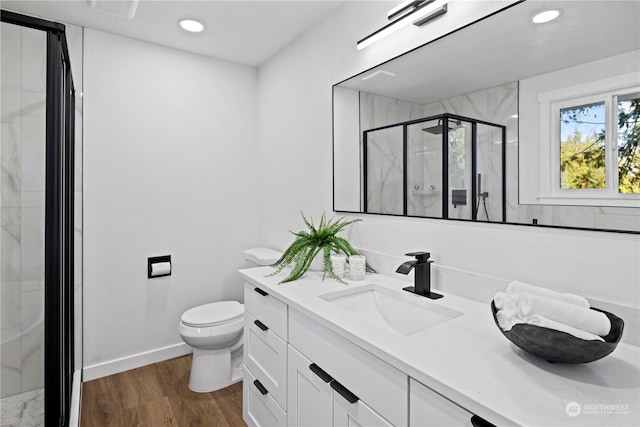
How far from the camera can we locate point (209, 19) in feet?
7.07

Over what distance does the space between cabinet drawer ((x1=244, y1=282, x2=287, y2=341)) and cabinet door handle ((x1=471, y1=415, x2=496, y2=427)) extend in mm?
843

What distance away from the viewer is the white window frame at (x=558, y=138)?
0.97 m

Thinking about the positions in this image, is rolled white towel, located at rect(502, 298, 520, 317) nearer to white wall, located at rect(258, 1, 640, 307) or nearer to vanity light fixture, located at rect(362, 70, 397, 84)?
white wall, located at rect(258, 1, 640, 307)

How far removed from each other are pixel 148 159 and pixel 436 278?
6.84 ft

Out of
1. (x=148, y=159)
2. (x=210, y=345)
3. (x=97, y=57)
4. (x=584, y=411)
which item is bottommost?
(x=210, y=345)

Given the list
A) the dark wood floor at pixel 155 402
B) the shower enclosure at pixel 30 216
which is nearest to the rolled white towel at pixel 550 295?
the shower enclosure at pixel 30 216

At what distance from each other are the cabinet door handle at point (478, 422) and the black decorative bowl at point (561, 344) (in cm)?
24

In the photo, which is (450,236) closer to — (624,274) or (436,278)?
(436,278)

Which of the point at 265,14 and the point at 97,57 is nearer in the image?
the point at 265,14

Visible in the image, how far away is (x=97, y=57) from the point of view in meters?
2.29

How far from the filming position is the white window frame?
3.17 feet

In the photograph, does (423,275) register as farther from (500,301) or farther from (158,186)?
(158,186)

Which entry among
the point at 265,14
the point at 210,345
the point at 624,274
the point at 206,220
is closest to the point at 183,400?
the point at 210,345

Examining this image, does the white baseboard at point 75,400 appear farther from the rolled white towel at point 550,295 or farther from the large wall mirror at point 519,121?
the rolled white towel at point 550,295
